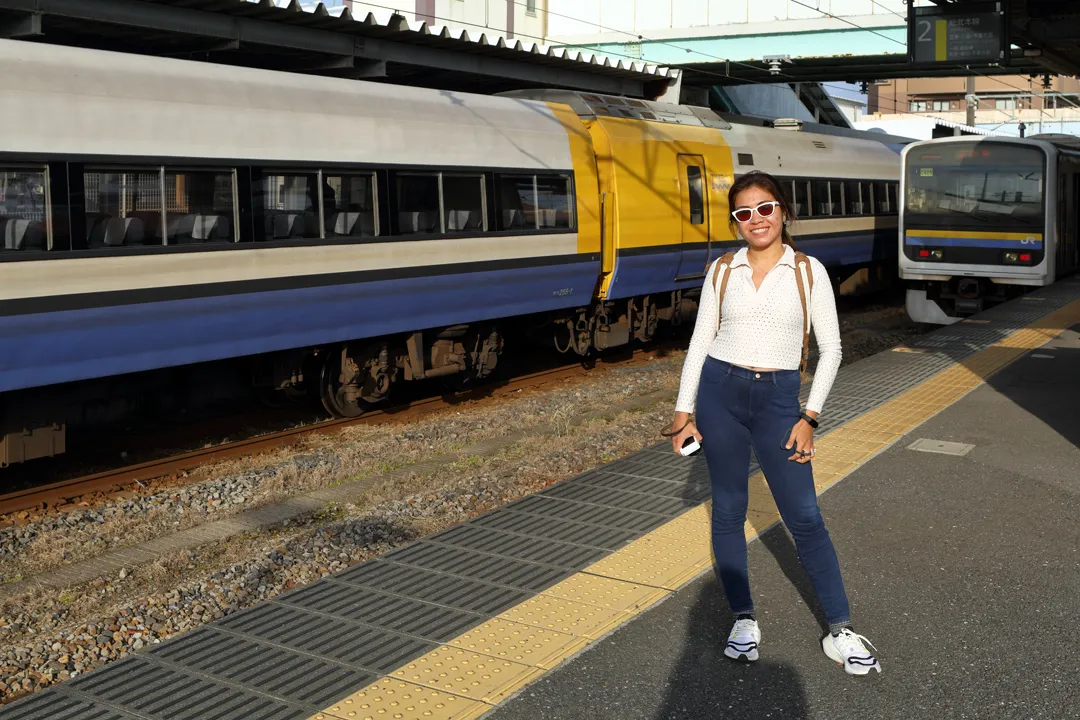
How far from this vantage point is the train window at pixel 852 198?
19.2m

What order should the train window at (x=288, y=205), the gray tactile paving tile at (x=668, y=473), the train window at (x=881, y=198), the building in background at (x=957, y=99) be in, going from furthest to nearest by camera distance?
the building in background at (x=957, y=99), the train window at (x=881, y=198), the train window at (x=288, y=205), the gray tactile paving tile at (x=668, y=473)

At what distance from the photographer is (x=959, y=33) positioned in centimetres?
1666

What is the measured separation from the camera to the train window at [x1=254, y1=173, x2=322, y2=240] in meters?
9.11

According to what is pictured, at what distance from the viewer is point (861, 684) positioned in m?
4.14

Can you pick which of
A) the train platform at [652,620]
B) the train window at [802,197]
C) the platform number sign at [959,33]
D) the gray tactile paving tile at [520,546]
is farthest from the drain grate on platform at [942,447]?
the train window at [802,197]

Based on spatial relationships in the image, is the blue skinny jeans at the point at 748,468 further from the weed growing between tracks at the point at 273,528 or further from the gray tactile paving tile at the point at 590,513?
the weed growing between tracks at the point at 273,528

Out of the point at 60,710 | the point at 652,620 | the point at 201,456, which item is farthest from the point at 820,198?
the point at 60,710

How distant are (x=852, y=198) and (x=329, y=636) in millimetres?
16465

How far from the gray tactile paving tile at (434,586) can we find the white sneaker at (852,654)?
1.37 meters

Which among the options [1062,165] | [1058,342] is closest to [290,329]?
[1058,342]

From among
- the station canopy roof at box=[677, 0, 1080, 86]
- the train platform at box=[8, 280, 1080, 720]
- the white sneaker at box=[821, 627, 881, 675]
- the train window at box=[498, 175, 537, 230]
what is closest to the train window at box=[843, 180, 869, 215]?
the station canopy roof at box=[677, 0, 1080, 86]

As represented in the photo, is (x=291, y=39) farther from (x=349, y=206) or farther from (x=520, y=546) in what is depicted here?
(x=520, y=546)

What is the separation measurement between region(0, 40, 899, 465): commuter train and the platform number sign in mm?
4240

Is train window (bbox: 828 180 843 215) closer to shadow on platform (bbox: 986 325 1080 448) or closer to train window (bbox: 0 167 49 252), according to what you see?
shadow on platform (bbox: 986 325 1080 448)
